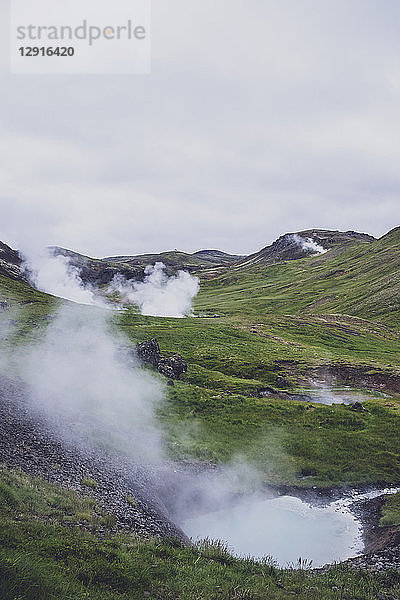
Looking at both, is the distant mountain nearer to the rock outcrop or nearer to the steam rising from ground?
the steam rising from ground

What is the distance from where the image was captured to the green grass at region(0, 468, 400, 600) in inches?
556

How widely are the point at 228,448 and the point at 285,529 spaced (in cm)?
1312

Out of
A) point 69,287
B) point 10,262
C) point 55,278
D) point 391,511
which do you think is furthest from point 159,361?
point 10,262

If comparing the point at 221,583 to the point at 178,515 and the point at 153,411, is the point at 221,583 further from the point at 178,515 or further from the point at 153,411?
the point at 153,411

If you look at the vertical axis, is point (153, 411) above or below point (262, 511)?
above

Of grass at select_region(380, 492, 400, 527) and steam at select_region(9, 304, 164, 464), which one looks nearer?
grass at select_region(380, 492, 400, 527)

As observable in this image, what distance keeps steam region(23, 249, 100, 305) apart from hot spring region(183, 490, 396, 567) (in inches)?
5071

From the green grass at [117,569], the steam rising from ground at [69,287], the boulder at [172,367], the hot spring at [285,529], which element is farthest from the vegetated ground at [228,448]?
the steam rising from ground at [69,287]

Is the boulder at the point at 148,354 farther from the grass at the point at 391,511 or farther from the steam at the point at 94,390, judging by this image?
the grass at the point at 391,511

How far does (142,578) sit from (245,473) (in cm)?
2367

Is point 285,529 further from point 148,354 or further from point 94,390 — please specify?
point 148,354

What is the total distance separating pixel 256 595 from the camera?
58.5 ft

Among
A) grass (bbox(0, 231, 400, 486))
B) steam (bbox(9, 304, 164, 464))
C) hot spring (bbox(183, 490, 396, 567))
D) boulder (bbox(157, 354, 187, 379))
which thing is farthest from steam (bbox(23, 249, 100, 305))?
hot spring (bbox(183, 490, 396, 567))

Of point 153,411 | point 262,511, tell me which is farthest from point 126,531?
point 153,411
